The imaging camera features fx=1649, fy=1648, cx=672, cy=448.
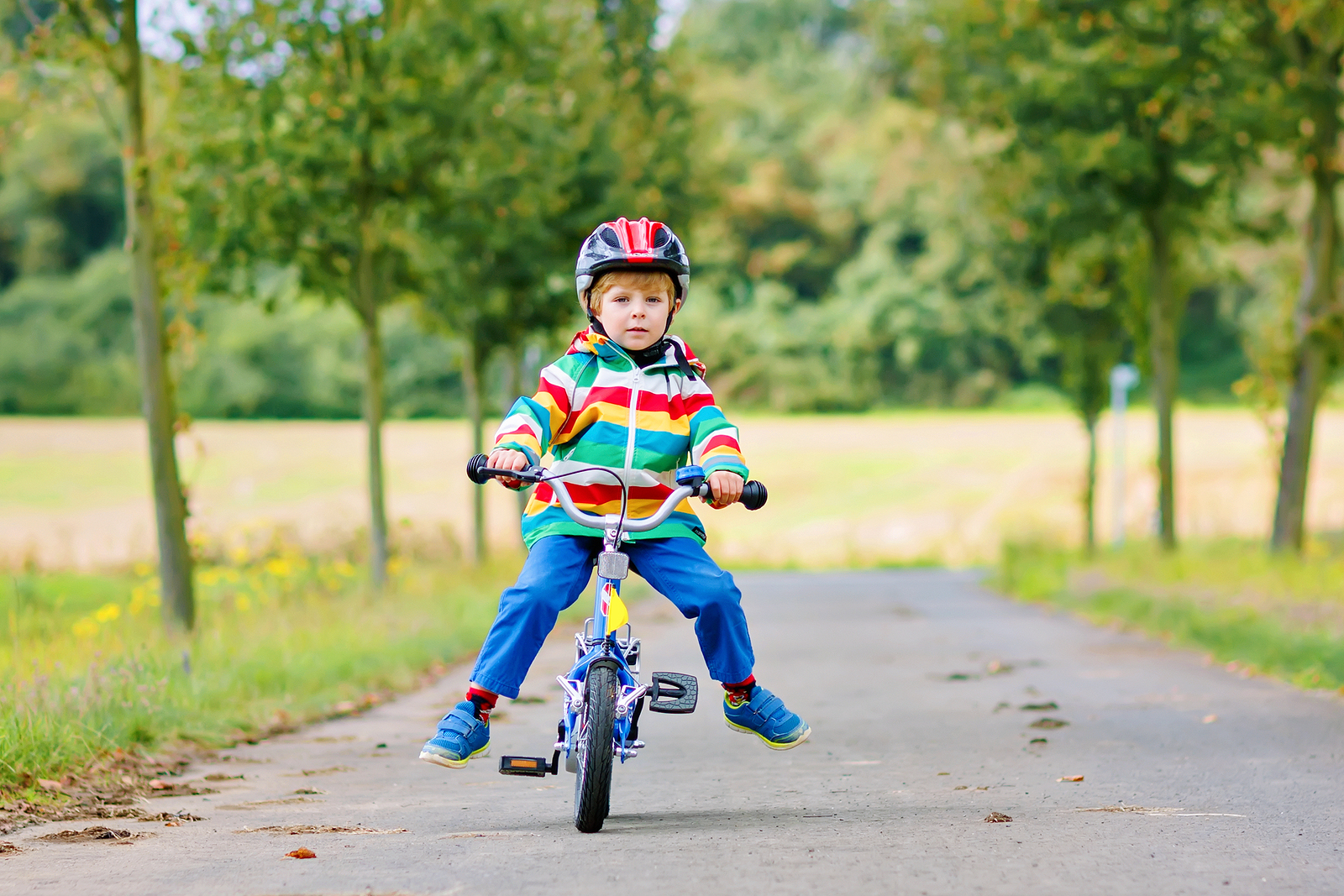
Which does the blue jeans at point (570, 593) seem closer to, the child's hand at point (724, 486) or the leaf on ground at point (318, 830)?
the child's hand at point (724, 486)

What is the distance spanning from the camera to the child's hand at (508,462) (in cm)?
508

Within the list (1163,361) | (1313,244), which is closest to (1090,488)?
(1163,361)

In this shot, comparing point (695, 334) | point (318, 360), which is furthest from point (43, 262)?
point (695, 334)

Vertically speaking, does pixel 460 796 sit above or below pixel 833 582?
above

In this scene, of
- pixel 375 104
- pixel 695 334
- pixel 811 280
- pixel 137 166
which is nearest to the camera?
pixel 137 166

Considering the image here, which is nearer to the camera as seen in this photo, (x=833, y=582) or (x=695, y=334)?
(x=833, y=582)

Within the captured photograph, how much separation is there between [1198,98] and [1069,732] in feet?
→ 34.6

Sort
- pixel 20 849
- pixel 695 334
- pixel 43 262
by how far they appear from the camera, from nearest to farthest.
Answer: pixel 20 849, pixel 43 262, pixel 695 334

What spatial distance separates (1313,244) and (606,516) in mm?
13055

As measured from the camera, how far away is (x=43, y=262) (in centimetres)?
5162

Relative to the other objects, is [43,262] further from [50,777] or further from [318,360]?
[50,777]

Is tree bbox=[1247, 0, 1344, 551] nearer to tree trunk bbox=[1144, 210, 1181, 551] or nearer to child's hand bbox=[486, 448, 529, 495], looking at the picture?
tree trunk bbox=[1144, 210, 1181, 551]

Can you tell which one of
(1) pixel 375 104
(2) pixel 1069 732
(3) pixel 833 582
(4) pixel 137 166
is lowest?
(3) pixel 833 582

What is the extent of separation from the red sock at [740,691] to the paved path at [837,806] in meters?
0.35
